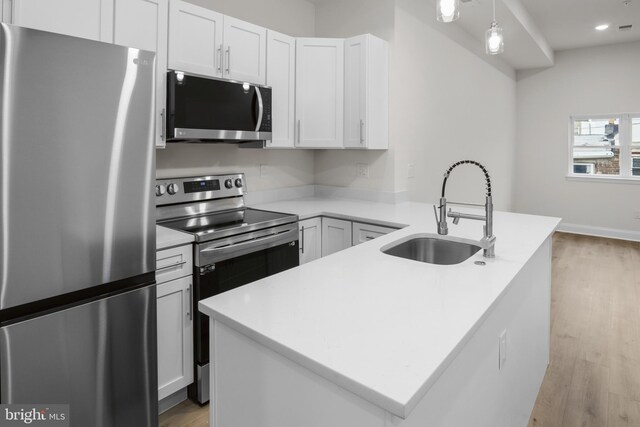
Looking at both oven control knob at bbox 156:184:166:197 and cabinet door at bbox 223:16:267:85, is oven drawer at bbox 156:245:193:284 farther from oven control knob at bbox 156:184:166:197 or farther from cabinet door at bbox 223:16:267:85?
cabinet door at bbox 223:16:267:85

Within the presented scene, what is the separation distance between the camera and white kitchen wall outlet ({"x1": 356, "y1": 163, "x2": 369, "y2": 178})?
11.0ft

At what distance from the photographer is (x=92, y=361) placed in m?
1.48

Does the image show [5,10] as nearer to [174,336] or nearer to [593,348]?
[174,336]

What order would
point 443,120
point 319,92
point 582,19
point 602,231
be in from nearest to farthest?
1. point 319,92
2. point 443,120
3. point 582,19
4. point 602,231

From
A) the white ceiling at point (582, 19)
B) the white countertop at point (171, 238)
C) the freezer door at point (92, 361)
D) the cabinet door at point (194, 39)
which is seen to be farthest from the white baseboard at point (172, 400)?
the white ceiling at point (582, 19)

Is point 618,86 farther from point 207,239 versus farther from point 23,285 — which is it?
point 23,285

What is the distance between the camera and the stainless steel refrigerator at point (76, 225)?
1239 mm

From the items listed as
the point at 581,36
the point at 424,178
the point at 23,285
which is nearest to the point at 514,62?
Answer: the point at 581,36

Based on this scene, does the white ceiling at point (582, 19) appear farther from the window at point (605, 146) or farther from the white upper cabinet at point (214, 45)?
the white upper cabinet at point (214, 45)

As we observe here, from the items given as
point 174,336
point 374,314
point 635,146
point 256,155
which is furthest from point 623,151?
point 174,336

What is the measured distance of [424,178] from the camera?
3645 mm

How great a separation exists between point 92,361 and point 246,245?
938mm

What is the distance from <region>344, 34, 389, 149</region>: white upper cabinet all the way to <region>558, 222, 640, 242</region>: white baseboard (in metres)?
4.89

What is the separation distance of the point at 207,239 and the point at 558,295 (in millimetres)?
3345
